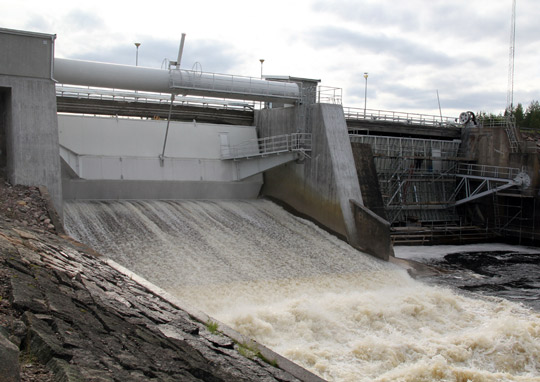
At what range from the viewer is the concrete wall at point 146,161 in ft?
55.9

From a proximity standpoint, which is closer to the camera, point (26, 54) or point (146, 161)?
point (26, 54)

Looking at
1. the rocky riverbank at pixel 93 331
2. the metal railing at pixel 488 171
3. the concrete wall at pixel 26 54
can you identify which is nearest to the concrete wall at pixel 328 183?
the concrete wall at pixel 26 54

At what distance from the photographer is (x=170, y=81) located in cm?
1680

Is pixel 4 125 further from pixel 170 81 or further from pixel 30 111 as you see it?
pixel 170 81

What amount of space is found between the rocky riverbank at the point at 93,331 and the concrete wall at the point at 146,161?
325 inches

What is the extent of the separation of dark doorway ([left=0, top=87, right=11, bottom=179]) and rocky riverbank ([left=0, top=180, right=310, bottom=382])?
17.2 ft

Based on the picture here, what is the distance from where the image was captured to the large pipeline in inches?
615

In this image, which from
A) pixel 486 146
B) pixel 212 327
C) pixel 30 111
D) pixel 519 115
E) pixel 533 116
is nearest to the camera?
pixel 212 327

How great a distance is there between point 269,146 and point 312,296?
9.25m

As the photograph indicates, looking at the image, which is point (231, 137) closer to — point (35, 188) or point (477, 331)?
point (35, 188)

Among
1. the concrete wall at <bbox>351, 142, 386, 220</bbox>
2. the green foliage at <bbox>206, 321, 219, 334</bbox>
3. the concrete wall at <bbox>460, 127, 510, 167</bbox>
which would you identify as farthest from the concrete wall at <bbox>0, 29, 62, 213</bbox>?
the concrete wall at <bbox>460, 127, 510, 167</bbox>

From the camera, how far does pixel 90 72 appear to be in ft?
52.0

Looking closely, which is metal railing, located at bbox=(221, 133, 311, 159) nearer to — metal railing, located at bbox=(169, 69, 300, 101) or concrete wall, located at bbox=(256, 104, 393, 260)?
concrete wall, located at bbox=(256, 104, 393, 260)

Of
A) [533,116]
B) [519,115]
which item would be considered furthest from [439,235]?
[519,115]
